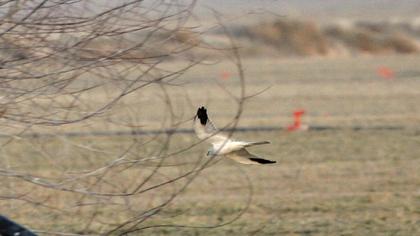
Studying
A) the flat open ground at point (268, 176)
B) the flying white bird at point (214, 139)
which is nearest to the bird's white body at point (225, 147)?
the flying white bird at point (214, 139)

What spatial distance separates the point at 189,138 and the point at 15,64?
16609 mm

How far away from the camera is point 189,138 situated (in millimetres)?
25188

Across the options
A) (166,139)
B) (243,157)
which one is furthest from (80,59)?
(243,157)

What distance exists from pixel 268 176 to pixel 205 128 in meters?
11.1

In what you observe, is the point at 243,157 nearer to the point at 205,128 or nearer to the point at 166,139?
the point at 205,128

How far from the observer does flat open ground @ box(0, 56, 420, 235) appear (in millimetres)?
11953

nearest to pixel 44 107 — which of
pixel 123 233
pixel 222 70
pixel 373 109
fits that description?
pixel 123 233

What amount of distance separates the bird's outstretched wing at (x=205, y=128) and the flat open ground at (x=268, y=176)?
64 cm

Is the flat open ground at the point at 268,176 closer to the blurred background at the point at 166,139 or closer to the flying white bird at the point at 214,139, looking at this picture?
the blurred background at the point at 166,139

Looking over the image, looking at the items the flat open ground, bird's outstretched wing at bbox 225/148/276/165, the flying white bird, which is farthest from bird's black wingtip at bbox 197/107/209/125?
the flat open ground

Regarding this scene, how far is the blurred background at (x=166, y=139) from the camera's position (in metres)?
8.74

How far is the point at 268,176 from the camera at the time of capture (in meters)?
19.9

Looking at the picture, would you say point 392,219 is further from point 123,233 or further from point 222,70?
point 222,70

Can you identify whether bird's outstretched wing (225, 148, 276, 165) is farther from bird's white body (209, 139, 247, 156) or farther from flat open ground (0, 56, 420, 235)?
flat open ground (0, 56, 420, 235)
